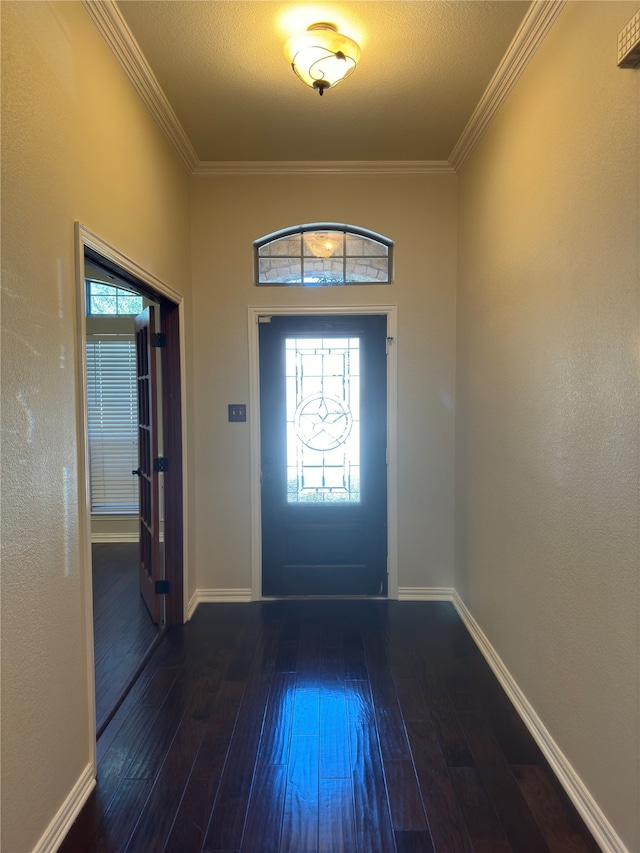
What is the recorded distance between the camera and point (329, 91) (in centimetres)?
256

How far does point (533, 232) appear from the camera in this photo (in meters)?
2.20

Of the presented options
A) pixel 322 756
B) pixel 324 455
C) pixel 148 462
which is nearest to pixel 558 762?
pixel 322 756

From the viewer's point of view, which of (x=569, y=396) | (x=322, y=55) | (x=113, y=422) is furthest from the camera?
(x=113, y=422)

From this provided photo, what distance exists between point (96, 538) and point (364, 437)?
3.42 m

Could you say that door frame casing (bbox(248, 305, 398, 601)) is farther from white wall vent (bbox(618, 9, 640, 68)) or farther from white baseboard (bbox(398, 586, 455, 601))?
white wall vent (bbox(618, 9, 640, 68))

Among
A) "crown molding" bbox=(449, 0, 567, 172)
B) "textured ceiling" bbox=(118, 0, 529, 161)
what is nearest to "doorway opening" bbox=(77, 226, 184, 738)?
"textured ceiling" bbox=(118, 0, 529, 161)

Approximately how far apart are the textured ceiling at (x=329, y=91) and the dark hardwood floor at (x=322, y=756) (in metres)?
3.09

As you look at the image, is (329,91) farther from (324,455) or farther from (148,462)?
(148,462)

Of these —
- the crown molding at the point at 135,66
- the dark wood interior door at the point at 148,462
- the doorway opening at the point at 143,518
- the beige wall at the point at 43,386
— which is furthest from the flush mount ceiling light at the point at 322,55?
the dark wood interior door at the point at 148,462

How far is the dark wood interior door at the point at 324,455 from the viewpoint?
139 inches

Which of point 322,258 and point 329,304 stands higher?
point 322,258

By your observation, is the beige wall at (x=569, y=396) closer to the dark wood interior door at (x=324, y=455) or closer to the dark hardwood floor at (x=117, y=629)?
the dark wood interior door at (x=324, y=455)

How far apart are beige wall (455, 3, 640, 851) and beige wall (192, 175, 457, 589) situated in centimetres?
64

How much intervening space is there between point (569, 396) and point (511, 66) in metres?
1.66
